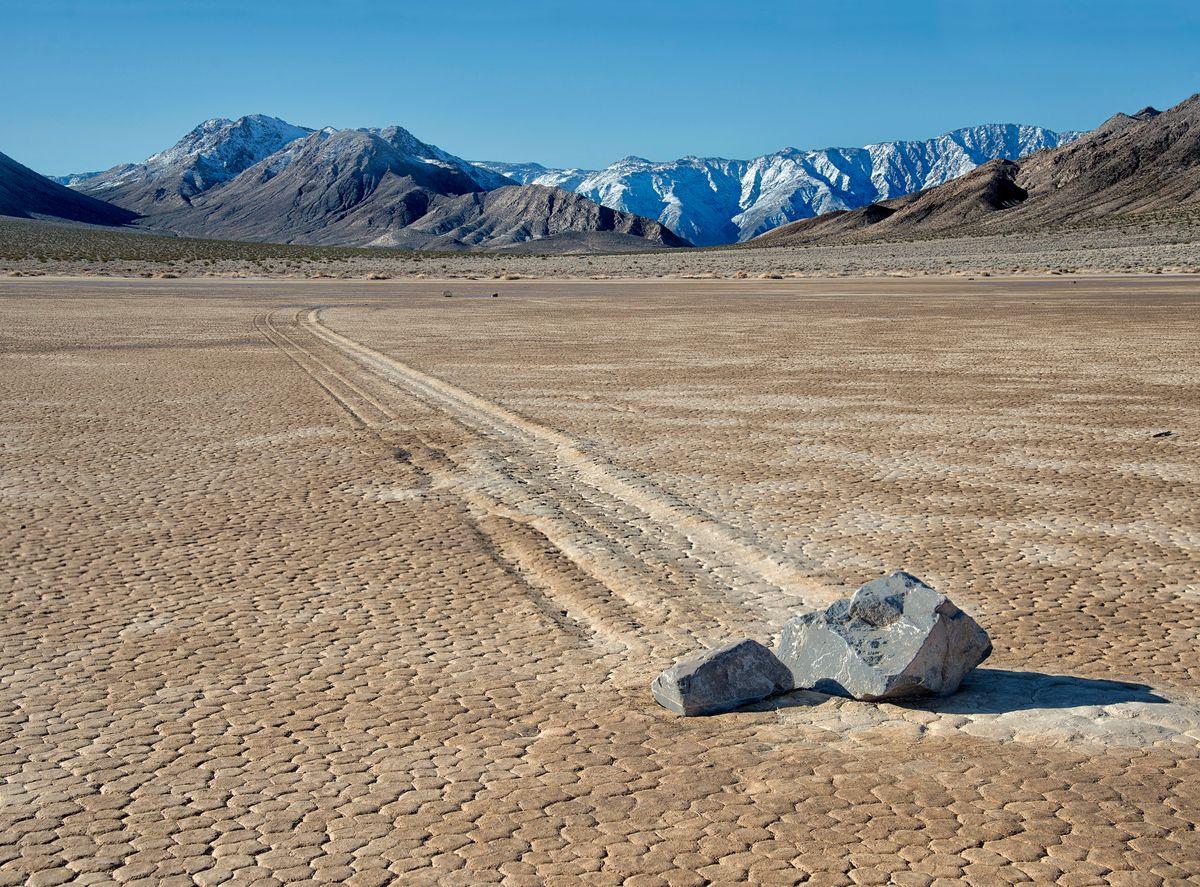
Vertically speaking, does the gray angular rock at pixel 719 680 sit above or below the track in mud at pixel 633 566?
above

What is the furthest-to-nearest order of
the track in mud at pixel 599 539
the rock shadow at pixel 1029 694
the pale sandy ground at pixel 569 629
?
1. the track in mud at pixel 599 539
2. the rock shadow at pixel 1029 694
3. the pale sandy ground at pixel 569 629

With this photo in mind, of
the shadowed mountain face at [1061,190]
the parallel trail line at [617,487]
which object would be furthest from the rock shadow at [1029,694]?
the shadowed mountain face at [1061,190]

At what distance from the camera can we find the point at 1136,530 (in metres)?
8.69

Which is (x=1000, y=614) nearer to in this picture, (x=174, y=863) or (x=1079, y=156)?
(x=174, y=863)

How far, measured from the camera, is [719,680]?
5.39m

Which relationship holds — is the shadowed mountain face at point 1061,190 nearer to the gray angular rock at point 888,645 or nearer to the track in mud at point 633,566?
the track in mud at point 633,566

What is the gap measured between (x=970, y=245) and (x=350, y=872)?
340 feet

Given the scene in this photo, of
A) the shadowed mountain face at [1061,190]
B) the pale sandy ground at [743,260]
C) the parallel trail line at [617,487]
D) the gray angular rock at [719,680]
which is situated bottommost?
the pale sandy ground at [743,260]

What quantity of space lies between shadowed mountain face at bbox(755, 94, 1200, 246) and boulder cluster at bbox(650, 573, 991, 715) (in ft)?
409

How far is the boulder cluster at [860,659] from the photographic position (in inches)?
211

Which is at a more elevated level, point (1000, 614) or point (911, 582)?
point (911, 582)

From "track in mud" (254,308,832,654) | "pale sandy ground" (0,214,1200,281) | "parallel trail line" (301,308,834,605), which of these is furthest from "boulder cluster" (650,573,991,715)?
"pale sandy ground" (0,214,1200,281)

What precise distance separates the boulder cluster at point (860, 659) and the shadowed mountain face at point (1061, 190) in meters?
125

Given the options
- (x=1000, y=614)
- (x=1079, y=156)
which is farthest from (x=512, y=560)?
(x=1079, y=156)
